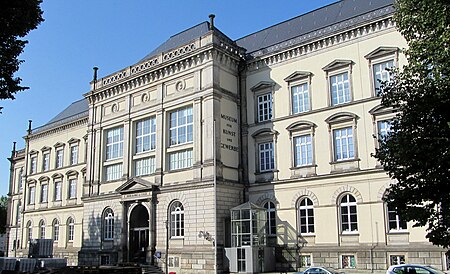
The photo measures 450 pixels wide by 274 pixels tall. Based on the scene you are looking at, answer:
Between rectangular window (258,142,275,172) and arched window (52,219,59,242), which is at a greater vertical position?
rectangular window (258,142,275,172)

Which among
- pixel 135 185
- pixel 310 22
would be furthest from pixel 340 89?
pixel 135 185

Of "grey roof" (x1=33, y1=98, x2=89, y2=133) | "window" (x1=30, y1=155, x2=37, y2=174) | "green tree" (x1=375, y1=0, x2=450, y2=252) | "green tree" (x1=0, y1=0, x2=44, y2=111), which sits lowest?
"green tree" (x1=375, y1=0, x2=450, y2=252)

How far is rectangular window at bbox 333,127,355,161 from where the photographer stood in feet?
99.2

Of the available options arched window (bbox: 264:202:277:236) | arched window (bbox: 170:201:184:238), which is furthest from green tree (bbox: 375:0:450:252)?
arched window (bbox: 170:201:184:238)

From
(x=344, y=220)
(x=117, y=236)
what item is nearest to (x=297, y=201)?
(x=344, y=220)

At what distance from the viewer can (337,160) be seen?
3064 cm

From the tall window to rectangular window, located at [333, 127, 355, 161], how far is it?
74.1 inches

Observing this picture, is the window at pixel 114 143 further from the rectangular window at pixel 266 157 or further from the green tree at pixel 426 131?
the green tree at pixel 426 131

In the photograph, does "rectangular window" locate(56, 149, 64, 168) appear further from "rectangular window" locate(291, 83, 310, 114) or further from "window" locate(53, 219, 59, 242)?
"rectangular window" locate(291, 83, 310, 114)

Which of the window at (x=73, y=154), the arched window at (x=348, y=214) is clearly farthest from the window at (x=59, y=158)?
the arched window at (x=348, y=214)

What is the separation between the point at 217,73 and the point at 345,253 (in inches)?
590

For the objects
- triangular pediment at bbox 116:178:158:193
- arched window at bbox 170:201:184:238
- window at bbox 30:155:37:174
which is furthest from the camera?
window at bbox 30:155:37:174

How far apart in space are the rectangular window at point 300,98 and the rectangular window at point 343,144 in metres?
2.95

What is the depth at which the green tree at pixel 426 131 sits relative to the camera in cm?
1424
